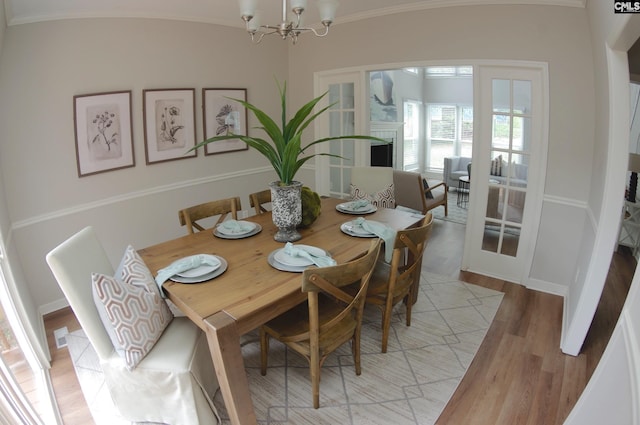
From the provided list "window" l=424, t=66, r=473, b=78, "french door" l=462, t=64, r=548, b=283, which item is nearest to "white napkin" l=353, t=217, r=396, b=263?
"french door" l=462, t=64, r=548, b=283

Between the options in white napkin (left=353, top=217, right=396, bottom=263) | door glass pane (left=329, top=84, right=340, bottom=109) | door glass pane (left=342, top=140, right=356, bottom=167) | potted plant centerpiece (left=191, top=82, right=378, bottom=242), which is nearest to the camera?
potted plant centerpiece (left=191, top=82, right=378, bottom=242)

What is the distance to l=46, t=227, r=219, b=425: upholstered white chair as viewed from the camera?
5.59ft

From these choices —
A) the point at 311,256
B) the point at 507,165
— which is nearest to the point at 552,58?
the point at 507,165

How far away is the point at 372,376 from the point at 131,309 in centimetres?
145

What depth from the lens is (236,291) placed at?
1.78m

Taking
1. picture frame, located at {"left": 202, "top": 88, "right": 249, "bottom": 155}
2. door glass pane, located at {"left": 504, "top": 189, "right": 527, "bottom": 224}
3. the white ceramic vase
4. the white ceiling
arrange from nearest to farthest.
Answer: the white ceramic vase → the white ceiling → door glass pane, located at {"left": 504, "top": 189, "right": 527, "bottom": 224} → picture frame, located at {"left": 202, "top": 88, "right": 249, "bottom": 155}

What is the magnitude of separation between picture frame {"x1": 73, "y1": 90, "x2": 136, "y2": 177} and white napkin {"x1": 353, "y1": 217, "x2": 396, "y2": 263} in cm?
237

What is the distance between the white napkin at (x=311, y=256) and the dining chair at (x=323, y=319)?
15cm

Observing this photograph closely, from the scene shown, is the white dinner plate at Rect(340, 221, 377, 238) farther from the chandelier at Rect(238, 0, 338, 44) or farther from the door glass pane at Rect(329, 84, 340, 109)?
the door glass pane at Rect(329, 84, 340, 109)

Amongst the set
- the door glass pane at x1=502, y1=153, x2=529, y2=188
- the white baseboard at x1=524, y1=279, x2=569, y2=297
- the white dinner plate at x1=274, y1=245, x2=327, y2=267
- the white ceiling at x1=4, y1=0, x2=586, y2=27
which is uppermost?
the white ceiling at x1=4, y1=0, x2=586, y2=27

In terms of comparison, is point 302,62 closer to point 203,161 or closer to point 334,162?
point 334,162

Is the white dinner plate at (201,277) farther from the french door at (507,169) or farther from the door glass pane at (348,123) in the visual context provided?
the door glass pane at (348,123)

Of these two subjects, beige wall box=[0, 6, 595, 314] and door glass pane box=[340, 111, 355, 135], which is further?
door glass pane box=[340, 111, 355, 135]

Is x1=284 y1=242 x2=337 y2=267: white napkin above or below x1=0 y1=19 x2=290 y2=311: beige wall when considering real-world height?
below
